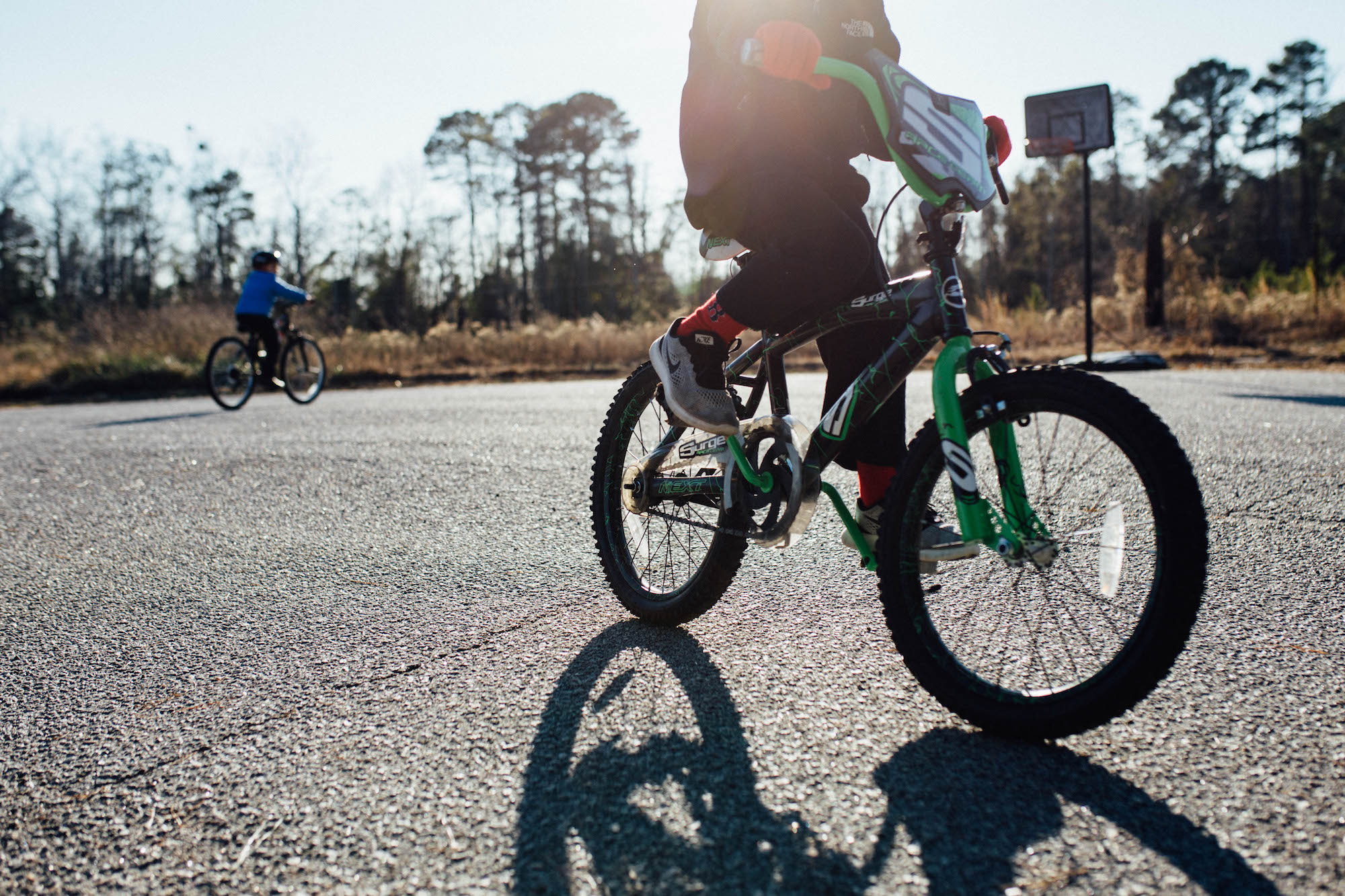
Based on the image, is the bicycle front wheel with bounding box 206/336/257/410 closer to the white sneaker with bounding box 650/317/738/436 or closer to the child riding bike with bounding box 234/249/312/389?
the child riding bike with bounding box 234/249/312/389

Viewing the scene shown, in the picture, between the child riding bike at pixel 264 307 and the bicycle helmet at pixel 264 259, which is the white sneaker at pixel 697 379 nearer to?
the child riding bike at pixel 264 307

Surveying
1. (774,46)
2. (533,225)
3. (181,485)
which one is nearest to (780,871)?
(774,46)

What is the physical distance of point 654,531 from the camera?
2.60 metres

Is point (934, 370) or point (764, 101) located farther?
point (764, 101)

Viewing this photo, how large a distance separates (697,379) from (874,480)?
530 mm

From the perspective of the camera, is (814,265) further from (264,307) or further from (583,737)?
(264,307)

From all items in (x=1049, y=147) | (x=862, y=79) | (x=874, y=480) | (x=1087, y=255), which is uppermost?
(x=1049, y=147)

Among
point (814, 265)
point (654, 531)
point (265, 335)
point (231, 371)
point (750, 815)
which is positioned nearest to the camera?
point (750, 815)

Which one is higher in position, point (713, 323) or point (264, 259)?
point (264, 259)

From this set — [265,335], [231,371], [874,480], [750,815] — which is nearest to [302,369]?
[265,335]

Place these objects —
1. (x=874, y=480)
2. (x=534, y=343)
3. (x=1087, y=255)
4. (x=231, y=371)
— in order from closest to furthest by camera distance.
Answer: (x=874, y=480) → (x=231, y=371) → (x=1087, y=255) → (x=534, y=343)

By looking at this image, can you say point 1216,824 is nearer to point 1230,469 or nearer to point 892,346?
point 892,346

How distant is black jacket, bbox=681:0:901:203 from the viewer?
2162mm

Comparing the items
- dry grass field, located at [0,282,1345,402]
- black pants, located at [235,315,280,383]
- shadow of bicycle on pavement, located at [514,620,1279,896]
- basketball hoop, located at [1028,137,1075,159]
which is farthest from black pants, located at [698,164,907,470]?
dry grass field, located at [0,282,1345,402]
